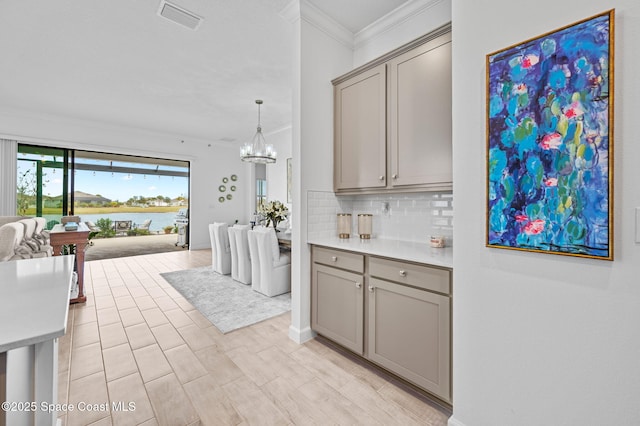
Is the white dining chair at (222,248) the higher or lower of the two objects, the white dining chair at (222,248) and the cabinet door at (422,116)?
the lower

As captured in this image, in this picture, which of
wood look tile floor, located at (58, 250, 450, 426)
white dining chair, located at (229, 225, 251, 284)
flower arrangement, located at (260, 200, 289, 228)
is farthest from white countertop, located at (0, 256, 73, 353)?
flower arrangement, located at (260, 200, 289, 228)

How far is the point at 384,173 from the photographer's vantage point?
225 centimetres

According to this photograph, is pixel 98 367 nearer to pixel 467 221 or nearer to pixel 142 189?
pixel 467 221

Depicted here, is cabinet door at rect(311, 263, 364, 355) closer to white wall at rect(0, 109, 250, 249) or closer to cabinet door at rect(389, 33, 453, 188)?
cabinet door at rect(389, 33, 453, 188)

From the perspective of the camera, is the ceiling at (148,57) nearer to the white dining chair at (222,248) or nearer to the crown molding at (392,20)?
the crown molding at (392,20)

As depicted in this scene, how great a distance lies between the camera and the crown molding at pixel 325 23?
2.40m

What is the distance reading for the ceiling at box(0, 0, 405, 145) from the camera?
2.48 m

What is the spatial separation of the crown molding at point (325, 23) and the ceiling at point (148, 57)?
0.05 metres

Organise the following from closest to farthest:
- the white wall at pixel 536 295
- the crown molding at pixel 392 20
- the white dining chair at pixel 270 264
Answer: the white wall at pixel 536 295 < the crown molding at pixel 392 20 < the white dining chair at pixel 270 264

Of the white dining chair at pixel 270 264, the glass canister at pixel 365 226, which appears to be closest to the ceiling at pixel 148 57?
the glass canister at pixel 365 226

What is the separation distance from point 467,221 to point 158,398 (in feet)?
6.98

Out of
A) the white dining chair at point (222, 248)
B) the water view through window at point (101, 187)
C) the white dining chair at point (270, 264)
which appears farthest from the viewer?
the water view through window at point (101, 187)

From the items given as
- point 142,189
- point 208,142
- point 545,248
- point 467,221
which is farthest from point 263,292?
point 142,189

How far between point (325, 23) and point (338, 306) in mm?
2588
